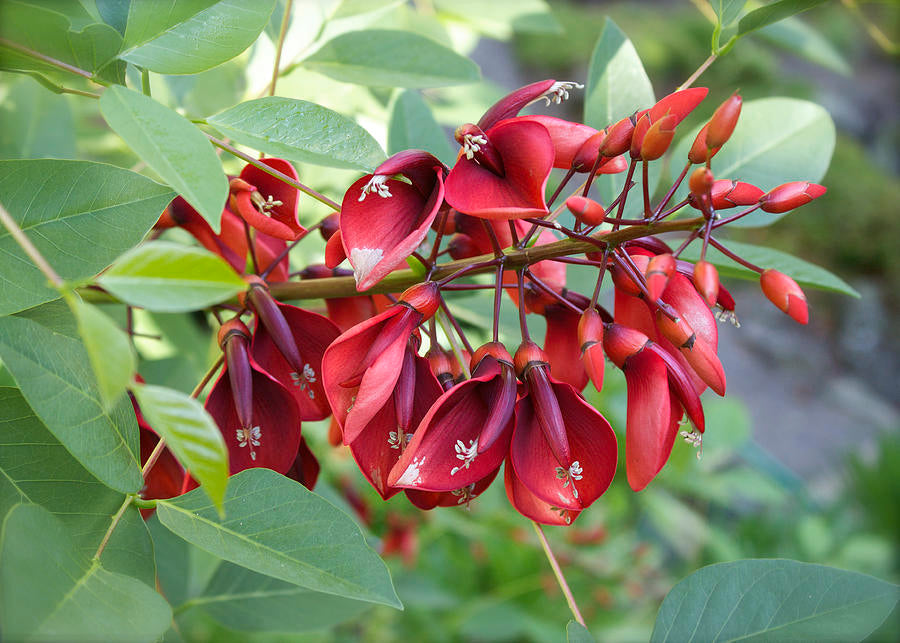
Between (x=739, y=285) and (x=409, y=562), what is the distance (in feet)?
11.9

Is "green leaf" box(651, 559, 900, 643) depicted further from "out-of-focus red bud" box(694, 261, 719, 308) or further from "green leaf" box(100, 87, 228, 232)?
"green leaf" box(100, 87, 228, 232)

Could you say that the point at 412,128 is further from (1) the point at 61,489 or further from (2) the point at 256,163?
(1) the point at 61,489

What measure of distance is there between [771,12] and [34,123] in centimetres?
66

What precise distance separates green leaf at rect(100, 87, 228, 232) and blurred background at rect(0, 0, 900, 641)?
0.27m

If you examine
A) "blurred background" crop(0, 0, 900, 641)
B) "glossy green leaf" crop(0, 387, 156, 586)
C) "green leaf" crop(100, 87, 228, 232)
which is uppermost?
"green leaf" crop(100, 87, 228, 232)

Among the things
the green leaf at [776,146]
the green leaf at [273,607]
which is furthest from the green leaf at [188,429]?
the green leaf at [776,146]

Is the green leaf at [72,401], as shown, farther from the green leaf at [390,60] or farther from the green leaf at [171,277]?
the green leaf at [390,60]

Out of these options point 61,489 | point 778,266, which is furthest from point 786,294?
point 61,489

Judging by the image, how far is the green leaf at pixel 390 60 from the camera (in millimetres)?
601

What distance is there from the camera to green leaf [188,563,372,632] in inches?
24.1

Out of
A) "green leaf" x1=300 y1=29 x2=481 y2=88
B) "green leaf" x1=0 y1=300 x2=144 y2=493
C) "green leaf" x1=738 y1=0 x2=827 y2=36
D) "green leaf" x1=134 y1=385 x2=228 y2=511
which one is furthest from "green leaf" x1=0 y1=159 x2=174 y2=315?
"green leaf" x1=738 y1=0 x2=827 y2=36

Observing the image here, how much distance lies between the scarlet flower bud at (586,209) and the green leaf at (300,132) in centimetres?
11

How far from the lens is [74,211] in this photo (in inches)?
15.4

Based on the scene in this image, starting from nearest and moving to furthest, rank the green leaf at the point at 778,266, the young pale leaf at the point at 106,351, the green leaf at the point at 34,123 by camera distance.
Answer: the young pale leaf at the point at 106,351 → the green leaf at the point at 778,266 → the green leaf at the point at 34,123
